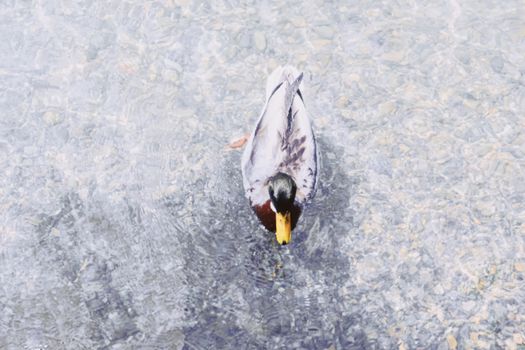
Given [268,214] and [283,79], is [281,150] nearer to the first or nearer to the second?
[268,214]

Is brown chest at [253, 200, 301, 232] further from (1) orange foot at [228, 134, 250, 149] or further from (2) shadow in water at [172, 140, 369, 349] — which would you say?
(1) orange foot at [228, 134, 250, 149]

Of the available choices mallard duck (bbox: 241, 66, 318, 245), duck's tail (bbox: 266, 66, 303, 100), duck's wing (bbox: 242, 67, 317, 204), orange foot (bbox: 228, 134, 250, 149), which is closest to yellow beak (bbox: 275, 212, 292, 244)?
mallard duck (bbox: 241, 66, 318, 245)

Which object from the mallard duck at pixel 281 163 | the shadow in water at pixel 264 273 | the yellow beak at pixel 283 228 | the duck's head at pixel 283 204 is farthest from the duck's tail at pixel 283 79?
the yellow beak at pixel 283 228

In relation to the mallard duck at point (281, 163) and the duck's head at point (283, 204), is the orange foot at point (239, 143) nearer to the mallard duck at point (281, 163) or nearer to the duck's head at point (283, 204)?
the mallard duck at point (281, 163)

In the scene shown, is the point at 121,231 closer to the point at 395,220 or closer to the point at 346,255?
the point at 346,255

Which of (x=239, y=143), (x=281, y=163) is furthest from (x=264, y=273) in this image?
(x=239, y=143)

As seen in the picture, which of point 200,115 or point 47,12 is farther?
point 47,12

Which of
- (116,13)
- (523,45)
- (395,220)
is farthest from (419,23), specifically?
(116,13)
